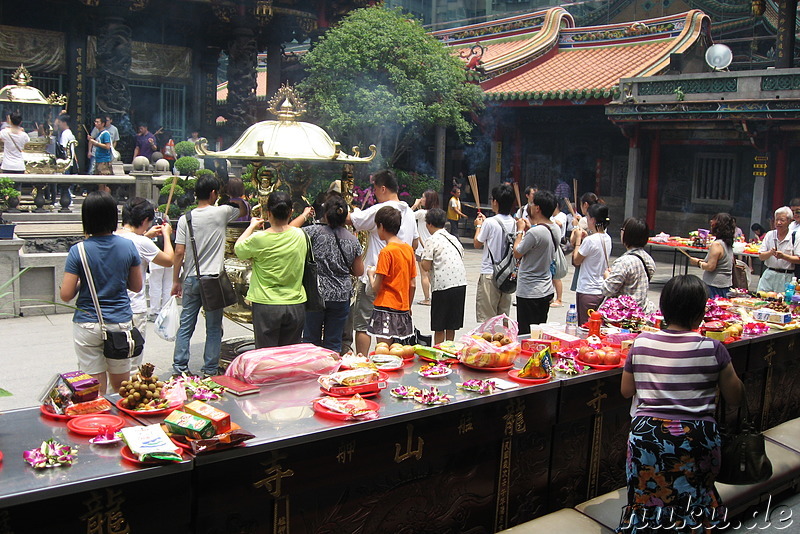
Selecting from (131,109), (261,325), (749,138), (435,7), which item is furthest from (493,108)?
(435,7)

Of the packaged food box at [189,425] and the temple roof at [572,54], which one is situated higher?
the temple roof at [572,54]

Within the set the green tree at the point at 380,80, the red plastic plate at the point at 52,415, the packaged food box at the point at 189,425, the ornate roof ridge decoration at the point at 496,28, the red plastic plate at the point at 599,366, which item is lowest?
the red plastic plate at the point at 52,415

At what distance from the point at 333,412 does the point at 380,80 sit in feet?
43.0

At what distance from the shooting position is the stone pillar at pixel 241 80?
60.1 feet

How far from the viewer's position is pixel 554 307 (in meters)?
10.3

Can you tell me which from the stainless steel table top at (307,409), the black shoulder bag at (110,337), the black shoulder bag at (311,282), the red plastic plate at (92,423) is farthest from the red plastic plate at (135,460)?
the black shoulder bag at (311,282)

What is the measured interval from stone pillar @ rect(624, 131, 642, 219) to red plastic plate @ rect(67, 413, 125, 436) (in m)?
14.8

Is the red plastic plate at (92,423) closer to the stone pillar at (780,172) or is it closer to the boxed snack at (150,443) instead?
the boxed snack at (150,443)

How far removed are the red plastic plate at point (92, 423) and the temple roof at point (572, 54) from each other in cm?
1467

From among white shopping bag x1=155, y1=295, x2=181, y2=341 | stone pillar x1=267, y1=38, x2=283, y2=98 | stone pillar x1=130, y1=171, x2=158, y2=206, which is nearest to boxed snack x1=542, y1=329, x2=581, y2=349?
white shopping bag x1=155, y1=295, x2=181, y2=341

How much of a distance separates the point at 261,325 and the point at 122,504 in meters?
2.87

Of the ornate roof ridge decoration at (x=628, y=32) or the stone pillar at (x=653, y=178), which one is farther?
the ornate roof ridge decoration at (x=628, y=32)

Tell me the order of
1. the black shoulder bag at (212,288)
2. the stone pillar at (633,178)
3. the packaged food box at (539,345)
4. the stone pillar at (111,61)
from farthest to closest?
the stone pillar at (111,61)
the stone pillar at (633,178)
the black shoulder bag at (212,288)
the packaged food box at (539,345)

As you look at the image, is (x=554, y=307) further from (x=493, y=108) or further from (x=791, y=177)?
(x=493, y=108)
